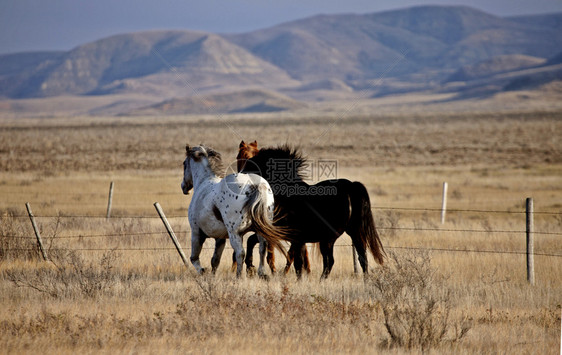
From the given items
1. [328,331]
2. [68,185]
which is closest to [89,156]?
[68,185]

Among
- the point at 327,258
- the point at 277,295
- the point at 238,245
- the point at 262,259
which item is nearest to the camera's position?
the point at 277,295

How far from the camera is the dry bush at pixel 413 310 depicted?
6.25m

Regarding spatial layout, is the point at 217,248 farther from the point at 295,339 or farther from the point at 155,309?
the point at 295,339

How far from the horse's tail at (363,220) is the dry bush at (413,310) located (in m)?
0.42

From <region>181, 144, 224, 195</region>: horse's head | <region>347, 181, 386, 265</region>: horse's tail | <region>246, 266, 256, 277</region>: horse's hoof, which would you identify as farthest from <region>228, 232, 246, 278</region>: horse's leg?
<region>347, 181, 386, 265</region>: horse's tail

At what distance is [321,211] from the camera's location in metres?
8.71

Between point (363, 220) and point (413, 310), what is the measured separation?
7.99 ft

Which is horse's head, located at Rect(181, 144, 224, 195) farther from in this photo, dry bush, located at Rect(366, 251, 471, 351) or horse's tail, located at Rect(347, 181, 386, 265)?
dry bush, located at Rect(366, 251, 471, 351)

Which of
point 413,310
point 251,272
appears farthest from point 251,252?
point 413,310

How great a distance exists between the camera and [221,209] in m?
8.36

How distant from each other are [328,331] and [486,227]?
8.95 m

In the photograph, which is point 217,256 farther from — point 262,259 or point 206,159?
point 206,159

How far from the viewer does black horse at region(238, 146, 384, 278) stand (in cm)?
870

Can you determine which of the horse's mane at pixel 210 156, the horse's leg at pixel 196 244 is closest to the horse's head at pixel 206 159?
the horse's mane at pixel 210 156
